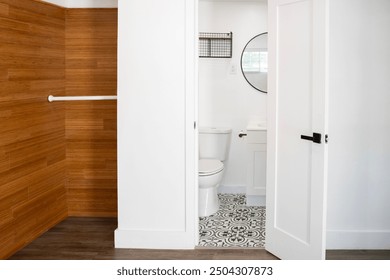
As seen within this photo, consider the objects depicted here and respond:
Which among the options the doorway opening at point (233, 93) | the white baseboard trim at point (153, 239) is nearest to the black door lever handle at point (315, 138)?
the white baseboard trim at point (153, 239)

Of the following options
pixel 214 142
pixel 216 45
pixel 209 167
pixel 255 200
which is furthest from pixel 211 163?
pixel 216 45

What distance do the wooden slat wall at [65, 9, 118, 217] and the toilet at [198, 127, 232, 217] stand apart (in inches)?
31.8

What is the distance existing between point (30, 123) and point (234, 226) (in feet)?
6.18

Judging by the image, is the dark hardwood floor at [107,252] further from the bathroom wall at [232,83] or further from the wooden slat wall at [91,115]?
the bathroom wall at [232,83]

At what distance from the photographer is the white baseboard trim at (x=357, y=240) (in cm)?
374

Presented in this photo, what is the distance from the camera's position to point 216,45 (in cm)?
529

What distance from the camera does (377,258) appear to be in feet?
11.7

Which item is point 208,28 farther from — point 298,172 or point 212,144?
point 298,172

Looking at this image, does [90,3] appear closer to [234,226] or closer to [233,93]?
[233,93]

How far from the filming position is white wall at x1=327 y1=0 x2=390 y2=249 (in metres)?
3.64

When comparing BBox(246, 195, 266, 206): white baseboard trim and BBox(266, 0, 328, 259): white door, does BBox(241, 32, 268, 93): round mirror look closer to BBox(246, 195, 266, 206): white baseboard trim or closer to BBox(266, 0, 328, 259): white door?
BBox(246, 195, 266, 206): white baseboard trim

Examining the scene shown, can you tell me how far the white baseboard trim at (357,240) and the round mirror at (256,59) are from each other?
205 centimetres
